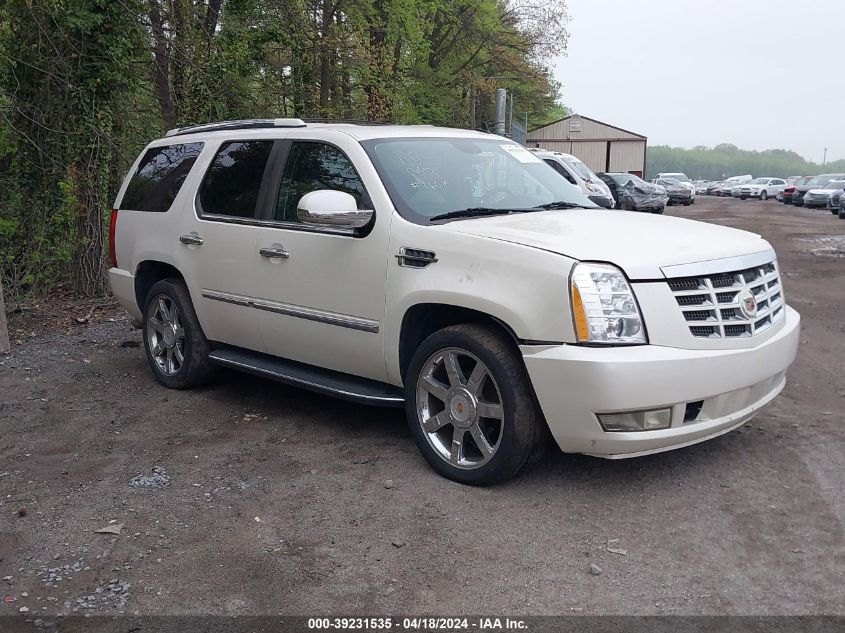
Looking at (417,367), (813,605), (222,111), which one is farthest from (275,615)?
(222,111)

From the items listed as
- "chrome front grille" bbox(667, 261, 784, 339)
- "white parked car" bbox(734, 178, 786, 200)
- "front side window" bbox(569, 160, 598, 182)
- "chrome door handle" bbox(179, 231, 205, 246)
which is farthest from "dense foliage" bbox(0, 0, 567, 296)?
"white parked car" bbox(734, 178, 786, 200)

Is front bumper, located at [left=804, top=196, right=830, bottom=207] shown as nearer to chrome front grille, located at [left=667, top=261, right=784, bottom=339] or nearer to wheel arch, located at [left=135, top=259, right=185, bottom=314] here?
wheel arch, located at [left=135, top=259, right=185, bottom=314]

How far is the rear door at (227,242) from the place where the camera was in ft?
18.5

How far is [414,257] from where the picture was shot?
179 inches

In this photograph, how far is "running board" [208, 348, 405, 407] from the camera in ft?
15.9

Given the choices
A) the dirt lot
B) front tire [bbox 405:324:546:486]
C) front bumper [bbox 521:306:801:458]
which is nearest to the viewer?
the dirt lot

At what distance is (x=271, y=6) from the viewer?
48.9 ft

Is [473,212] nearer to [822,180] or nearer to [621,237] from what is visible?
[621,237]

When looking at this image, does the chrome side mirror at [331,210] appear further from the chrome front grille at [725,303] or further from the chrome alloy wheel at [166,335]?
the chrome alloy wheel at [166,335]

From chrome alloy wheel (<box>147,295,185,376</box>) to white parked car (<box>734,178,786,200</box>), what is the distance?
55.2m

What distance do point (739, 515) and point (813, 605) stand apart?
2.65 ft

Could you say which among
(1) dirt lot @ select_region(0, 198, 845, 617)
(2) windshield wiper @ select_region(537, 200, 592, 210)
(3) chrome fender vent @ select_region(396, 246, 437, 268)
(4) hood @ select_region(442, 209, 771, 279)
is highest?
(2) windshield wiper @ select_region(537, 200, 592, 210)

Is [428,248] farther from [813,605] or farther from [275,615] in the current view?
[813,605]

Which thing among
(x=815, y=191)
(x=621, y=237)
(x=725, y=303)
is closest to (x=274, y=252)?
(x=621, y=237)
